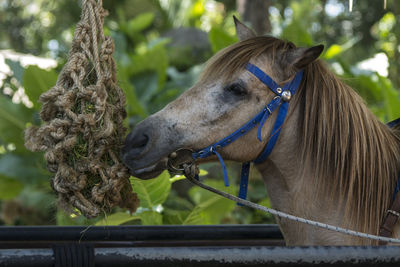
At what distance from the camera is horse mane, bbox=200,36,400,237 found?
67.9 inches

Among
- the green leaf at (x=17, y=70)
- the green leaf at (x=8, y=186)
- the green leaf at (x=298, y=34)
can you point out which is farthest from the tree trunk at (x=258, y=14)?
the green leaf at (x=8, y=186)

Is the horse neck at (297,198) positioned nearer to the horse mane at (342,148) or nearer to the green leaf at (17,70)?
the horse mane at (342,148)

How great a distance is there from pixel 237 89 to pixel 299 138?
1.12 feet

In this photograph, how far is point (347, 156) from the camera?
1733mm

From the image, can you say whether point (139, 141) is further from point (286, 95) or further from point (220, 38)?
point (220, 38)

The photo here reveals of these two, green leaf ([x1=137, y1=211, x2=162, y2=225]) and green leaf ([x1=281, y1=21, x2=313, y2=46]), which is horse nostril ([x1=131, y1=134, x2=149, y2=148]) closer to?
green leaf ([x1=137, y1=211, x2=162, y2=225])

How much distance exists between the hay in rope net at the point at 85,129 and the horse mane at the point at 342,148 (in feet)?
1.57

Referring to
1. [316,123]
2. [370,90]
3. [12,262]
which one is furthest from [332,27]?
[12,262]

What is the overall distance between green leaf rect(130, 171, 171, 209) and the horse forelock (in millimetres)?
1092

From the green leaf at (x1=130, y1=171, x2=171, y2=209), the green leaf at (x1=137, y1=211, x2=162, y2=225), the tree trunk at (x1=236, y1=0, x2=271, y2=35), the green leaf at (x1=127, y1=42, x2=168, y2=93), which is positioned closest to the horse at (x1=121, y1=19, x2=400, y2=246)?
the green leaf at (x1=130, y1=171, x2=171, y2=209)

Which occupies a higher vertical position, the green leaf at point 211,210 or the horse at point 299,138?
the horse at point 299,138

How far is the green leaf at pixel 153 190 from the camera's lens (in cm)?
258

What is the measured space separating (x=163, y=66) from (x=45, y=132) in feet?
12.6

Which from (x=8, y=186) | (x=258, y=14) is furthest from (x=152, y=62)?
(x=8, y=186)
